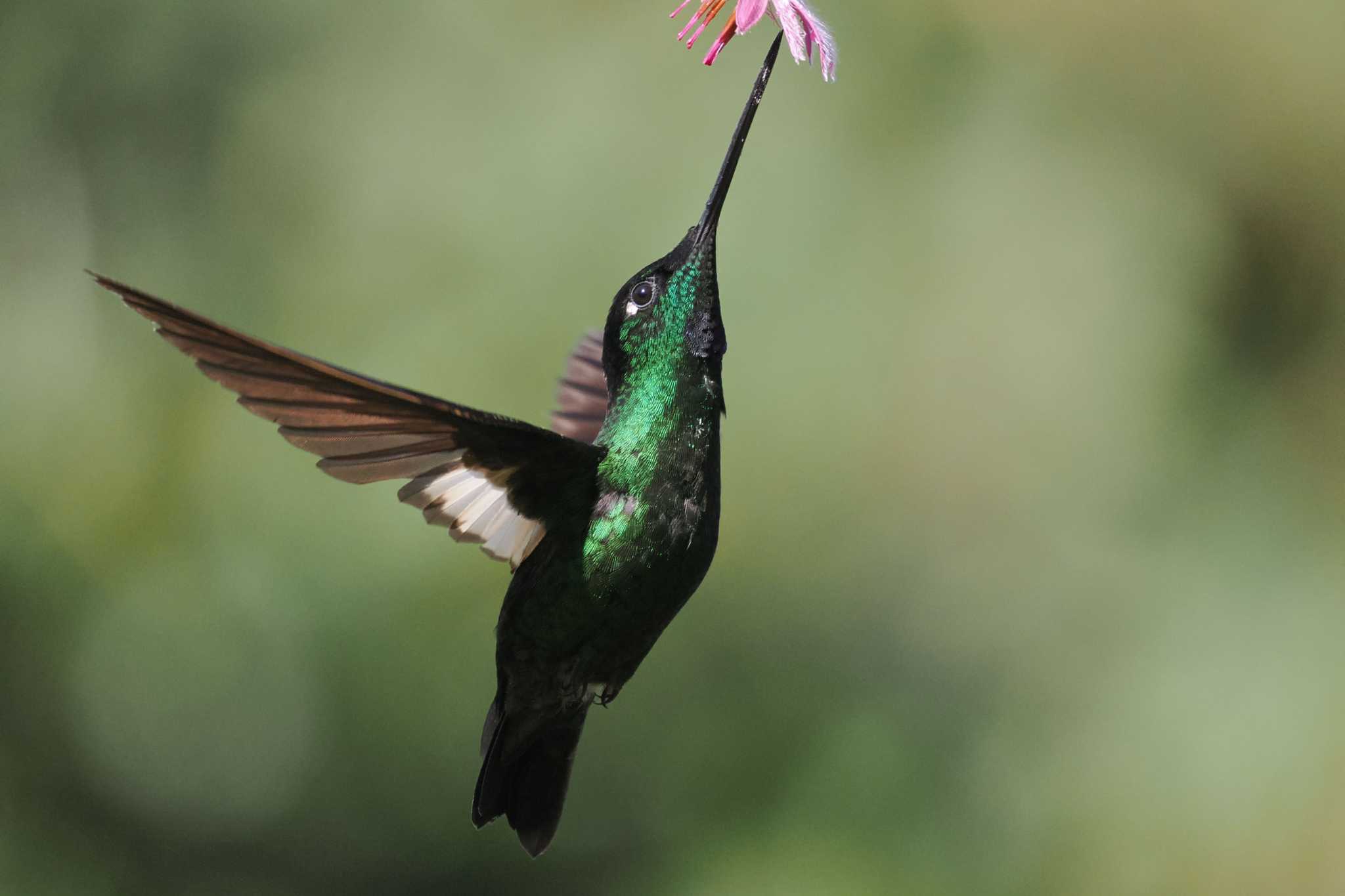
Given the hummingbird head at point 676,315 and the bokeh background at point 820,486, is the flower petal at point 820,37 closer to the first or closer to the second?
the hummingbird head at point 676,315

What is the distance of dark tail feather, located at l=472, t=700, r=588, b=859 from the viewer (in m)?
1.60

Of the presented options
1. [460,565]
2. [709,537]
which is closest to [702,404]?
[709,537]

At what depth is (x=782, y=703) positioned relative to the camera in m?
3.13

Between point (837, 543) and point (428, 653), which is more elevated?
Answer: point (837, 543)

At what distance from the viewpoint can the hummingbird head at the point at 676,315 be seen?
55.2 inches

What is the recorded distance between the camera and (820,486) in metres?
3.13

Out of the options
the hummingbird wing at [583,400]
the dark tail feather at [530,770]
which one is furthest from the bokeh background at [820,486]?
the dark tail feather at [530,770]

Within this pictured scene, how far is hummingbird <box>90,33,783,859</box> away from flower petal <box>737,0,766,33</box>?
16 centimetres

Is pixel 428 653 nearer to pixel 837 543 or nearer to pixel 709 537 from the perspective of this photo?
pixel 837 543

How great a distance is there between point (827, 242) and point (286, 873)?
1.81m

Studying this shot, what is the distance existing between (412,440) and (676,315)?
0.28 m

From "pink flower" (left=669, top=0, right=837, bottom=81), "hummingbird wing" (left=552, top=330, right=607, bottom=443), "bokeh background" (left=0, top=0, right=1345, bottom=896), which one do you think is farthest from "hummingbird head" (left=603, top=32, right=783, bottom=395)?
"bokeh background" (left=0, top=0, right=1345, bottom=896)

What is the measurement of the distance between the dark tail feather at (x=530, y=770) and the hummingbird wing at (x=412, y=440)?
0.18 meters

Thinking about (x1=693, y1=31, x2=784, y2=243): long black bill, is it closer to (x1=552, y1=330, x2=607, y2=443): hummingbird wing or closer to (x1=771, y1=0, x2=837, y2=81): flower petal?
(x1=771, y1=0, x2=837, y2=81): flower petal
